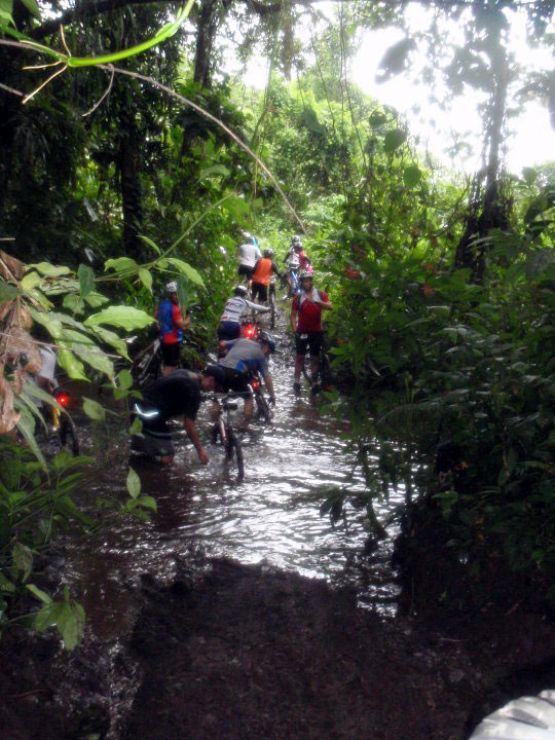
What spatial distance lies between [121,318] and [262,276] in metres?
13.8

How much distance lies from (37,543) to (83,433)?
557cm

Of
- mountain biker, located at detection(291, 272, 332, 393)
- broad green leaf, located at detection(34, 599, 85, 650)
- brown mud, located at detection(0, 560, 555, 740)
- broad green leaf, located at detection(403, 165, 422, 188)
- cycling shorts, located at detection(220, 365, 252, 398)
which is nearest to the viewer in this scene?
broad green leaf, located at detection(34, 599, 85, 650)

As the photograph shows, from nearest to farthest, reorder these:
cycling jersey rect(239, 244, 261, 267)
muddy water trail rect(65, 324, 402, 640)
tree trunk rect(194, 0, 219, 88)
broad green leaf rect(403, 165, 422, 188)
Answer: broad green leaf rect(403, 165, 422, 188), muddy water trail rect(65, 324, 402, 640), tree trunk rect(194, 0, 219, 88), cycling jersey rect(239, 244, 261, 267)

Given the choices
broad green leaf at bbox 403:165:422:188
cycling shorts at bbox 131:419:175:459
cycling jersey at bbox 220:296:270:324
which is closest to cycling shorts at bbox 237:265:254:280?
cycling jersey at bbox 220:296:270:324

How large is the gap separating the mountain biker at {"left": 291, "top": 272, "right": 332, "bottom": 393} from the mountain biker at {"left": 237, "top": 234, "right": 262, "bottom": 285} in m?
3.07

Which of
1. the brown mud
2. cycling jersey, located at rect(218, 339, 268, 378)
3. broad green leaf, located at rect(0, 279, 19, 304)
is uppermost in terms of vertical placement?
broad green leaf, located at rect(0, 279, 19, 304)

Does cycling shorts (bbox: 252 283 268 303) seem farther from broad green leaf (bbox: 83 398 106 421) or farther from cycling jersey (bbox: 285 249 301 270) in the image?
broad green leaf (bbox: 83 398 106 421)

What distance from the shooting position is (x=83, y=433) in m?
9.47

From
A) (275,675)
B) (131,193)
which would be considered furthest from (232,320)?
(275,675)

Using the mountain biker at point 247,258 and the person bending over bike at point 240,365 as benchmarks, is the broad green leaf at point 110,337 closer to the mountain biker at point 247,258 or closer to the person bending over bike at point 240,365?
the person bending over bike at point 240,365

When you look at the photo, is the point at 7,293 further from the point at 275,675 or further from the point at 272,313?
the point at 272,313

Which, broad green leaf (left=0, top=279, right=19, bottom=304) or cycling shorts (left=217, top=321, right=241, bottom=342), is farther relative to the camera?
cycling shorts (left=217, top=321, right=241, bottom=342)

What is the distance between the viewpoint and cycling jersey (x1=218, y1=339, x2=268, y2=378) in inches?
352

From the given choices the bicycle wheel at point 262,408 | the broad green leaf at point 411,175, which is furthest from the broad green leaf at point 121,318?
the bicycle wheel at point 262,408
